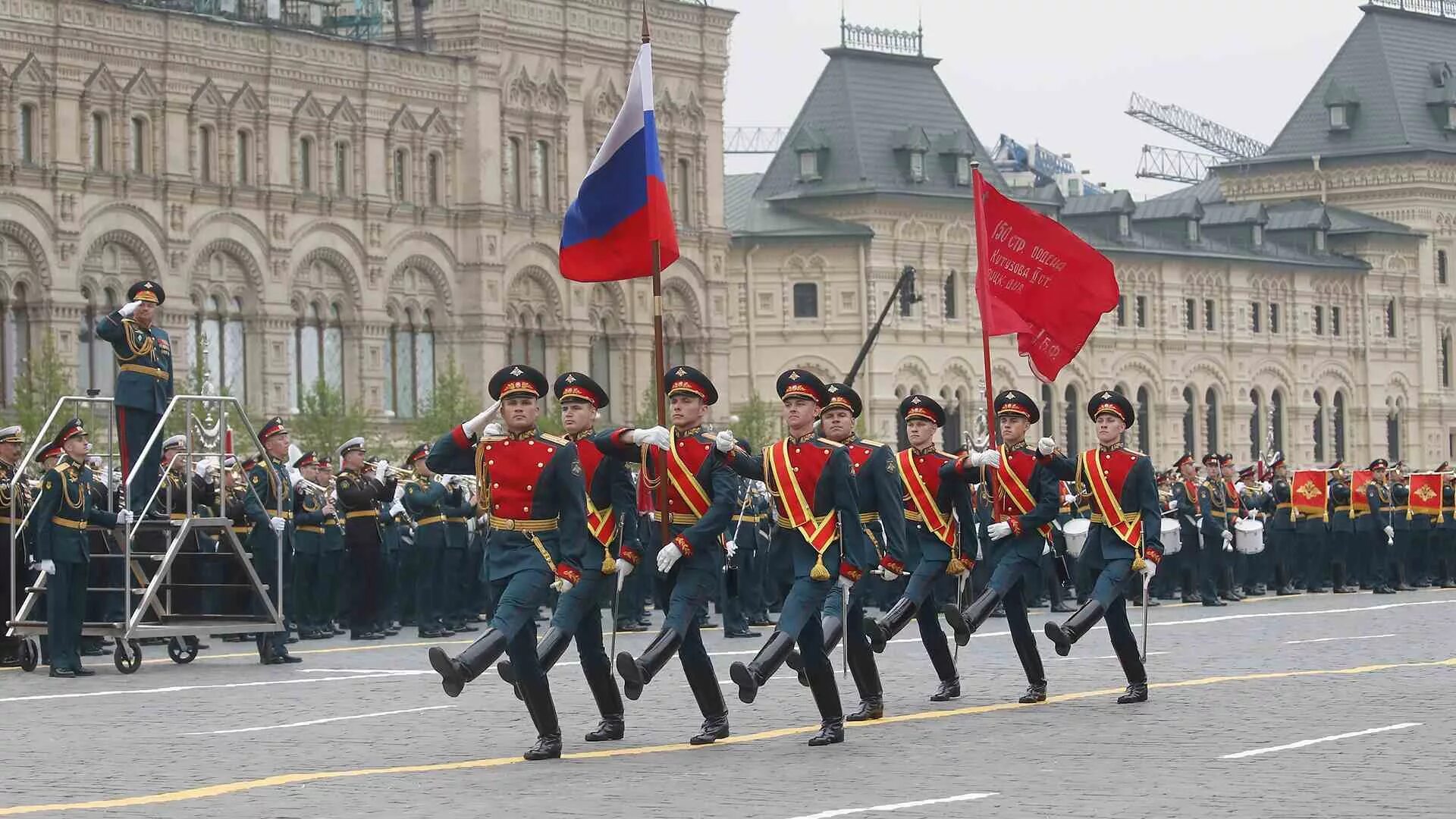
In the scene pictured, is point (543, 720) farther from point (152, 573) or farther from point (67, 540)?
point (152, 573)

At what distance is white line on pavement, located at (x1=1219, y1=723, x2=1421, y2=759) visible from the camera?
13.7 meters

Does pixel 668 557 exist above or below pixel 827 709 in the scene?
above

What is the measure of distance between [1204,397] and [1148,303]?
355cm

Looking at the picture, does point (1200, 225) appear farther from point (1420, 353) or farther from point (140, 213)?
point (140, 213)

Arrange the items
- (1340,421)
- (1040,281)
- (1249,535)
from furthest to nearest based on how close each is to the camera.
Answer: (1340,421), (1249,535), (1040,281)

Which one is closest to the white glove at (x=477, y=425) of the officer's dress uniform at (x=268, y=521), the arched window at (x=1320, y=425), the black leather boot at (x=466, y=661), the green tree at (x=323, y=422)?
the black leather boot at (x=466, y=661)

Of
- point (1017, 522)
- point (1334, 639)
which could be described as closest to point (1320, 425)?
point (1334, 639)

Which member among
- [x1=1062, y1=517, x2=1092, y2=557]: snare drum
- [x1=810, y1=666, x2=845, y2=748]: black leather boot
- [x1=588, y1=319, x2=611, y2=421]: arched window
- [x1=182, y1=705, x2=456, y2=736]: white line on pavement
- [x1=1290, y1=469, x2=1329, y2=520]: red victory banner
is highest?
[x1=588, y1=319, x2=611, y2=421]: arched window

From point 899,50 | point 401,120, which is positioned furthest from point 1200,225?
point 401,120

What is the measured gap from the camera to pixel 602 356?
6109 centimetres

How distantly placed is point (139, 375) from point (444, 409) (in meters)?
32.9

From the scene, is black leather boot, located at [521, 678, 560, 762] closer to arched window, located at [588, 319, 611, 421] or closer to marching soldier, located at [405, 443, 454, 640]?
marching soldier, located at [405, 443, 454, 640]

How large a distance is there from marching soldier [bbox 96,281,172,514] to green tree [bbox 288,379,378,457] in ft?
96.2

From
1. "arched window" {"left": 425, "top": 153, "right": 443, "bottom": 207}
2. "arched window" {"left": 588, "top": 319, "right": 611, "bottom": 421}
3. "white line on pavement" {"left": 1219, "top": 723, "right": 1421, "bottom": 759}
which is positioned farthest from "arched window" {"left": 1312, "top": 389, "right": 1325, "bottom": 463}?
"white line on pavement" {"left": 1219, "top": 723, "right": 1421, "bottom": 759}
